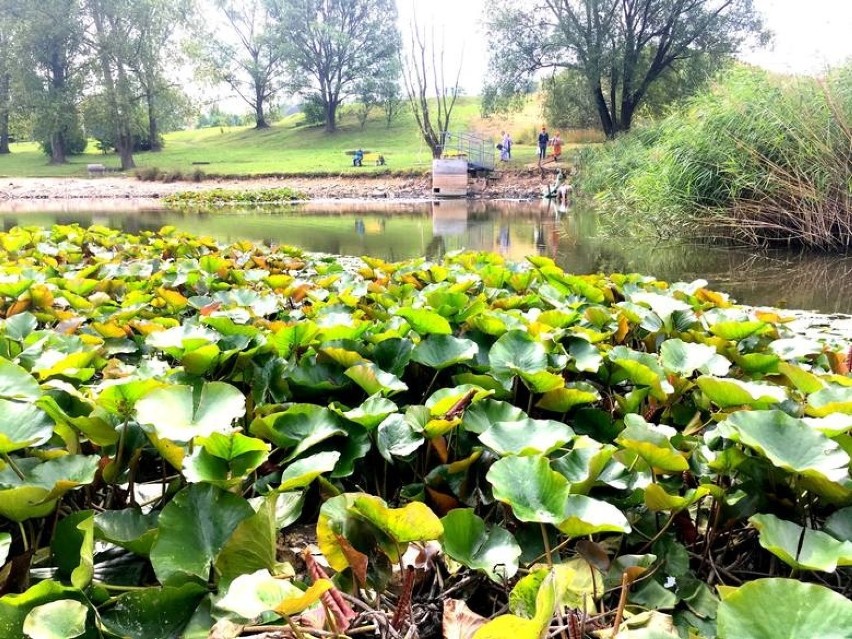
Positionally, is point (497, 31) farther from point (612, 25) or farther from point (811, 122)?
point (811, 122)

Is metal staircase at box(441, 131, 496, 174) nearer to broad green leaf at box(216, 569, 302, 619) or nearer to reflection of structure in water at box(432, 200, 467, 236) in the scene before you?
reflection of structure in water at box(432, 200, 467, 236)

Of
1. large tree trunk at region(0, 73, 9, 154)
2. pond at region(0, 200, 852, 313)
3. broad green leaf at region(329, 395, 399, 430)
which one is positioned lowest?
pond at region(0, 200, 852, 313)

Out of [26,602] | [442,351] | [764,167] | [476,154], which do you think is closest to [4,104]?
[476,154]

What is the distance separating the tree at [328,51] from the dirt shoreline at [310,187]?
1546 centimetres

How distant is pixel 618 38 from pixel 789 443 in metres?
20.8

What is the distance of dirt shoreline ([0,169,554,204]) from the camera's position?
672 inches

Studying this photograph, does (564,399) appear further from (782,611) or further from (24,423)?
(24,423)

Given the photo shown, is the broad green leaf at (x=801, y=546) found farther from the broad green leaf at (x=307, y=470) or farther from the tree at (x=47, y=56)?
the tree at (x=47, y=56)

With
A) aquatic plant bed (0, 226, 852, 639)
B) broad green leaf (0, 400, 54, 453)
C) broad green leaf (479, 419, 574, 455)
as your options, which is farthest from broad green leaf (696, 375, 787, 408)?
broad green leaf (0, 400, 54, 453)

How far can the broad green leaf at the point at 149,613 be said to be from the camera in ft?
2.17

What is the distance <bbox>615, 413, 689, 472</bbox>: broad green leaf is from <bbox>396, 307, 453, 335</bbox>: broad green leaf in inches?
17.8

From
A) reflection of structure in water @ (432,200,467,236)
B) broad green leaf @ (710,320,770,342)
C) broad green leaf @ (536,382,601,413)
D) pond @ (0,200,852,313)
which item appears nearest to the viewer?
broad green leaf @ (536,382,601,413)

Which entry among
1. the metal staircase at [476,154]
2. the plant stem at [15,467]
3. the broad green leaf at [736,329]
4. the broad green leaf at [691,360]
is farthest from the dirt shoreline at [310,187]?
the plant stem at [15,467]

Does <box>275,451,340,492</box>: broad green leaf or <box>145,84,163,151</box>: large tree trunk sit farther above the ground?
<box>145,84,163,151</box>: large tree trunk
